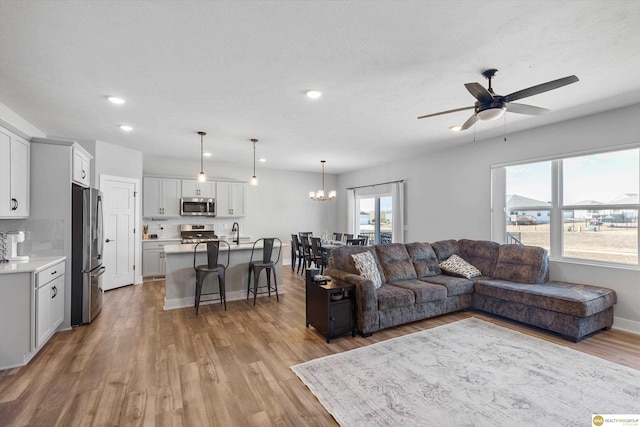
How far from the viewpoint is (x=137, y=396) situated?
2.27 m

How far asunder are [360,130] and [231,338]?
3376mm

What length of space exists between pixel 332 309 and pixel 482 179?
3.77 metres

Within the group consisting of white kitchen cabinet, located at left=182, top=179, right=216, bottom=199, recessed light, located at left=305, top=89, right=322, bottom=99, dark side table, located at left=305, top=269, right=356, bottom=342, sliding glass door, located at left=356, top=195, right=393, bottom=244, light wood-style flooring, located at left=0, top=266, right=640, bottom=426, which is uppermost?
recessed light, located at left=305, top=89, right=322, bottom=99

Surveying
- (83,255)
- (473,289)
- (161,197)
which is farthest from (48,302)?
(473,289)

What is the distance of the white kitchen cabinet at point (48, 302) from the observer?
112 inches

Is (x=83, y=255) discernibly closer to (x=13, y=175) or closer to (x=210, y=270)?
(x=13, y=175)

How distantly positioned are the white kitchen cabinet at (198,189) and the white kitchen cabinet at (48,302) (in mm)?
3509

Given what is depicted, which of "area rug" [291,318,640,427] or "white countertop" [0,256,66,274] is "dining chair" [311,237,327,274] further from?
"white countertop" [0,256,66,274]

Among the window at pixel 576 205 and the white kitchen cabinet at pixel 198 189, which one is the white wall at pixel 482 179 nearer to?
the window at pixel 576 205

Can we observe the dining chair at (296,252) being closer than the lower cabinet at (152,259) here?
No

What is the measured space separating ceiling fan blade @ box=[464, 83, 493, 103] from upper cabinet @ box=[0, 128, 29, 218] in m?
4.32

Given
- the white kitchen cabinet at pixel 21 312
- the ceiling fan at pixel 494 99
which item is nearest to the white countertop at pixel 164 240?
the white kitchen cabinet at pixel 21 312

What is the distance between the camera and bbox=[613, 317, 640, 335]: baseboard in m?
3.51

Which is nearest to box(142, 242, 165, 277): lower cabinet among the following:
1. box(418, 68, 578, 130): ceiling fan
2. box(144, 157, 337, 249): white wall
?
box(144, 157, 337, 249): white wall
